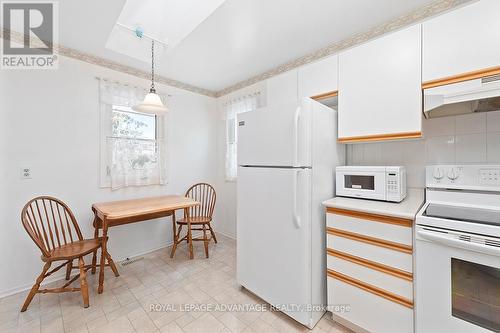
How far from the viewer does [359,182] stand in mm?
1682

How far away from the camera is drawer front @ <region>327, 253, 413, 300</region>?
1.25 metres

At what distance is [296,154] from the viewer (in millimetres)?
1513

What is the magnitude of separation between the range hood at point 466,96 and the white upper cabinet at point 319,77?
0.68 m

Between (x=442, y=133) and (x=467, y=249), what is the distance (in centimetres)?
100

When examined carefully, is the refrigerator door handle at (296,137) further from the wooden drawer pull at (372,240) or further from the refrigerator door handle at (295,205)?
the wooden drawer pull at (372,240)

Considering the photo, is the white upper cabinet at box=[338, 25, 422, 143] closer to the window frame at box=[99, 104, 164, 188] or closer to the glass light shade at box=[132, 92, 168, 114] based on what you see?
the glass light shade at box=[132, 92, 168, 114]

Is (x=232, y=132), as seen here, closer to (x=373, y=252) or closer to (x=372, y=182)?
(x=372, y=182)

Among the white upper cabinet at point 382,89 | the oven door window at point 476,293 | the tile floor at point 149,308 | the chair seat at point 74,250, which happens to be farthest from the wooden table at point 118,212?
the oven door window at point 476,293

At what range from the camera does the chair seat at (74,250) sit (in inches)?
67.4

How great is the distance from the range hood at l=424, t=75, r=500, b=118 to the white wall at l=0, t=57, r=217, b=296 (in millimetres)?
3039

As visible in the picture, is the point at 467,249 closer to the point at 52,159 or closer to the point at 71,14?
the point at 71,14

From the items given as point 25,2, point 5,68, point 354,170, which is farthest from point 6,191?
point 354,170

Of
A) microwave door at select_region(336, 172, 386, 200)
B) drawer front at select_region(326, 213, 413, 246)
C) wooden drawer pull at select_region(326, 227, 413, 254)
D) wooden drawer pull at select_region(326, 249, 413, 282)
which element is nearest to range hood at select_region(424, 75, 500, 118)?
microwave door at select_region(336, 172, 386, 200)

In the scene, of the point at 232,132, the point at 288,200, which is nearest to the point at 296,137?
the point at 288,200
